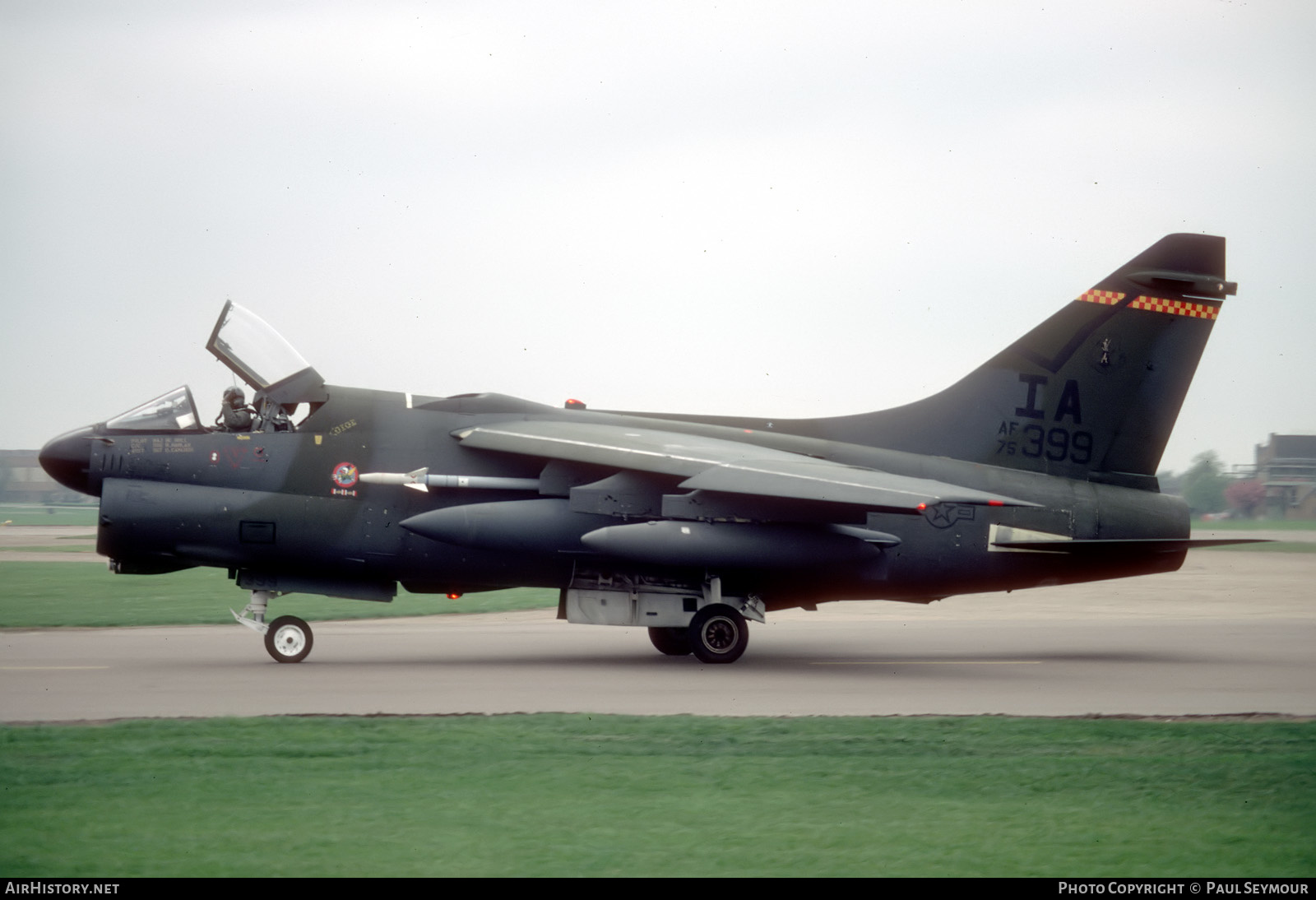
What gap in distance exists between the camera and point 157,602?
2138cm

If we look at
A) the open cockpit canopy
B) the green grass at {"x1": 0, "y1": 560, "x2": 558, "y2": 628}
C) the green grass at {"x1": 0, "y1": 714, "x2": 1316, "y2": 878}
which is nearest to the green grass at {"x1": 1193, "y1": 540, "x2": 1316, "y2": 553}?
the green grass at {"x1": 0, "y1": 560, "x2": 558, "y2": 628}

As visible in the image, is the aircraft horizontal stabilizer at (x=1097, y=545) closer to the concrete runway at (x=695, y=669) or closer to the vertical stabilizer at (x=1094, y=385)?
the vertical stabilizer at (x=1094, y=385)

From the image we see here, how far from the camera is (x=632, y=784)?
7348mm

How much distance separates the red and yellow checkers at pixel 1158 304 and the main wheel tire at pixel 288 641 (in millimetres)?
10314

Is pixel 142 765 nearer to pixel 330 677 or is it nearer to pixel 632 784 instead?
pixel 632 784

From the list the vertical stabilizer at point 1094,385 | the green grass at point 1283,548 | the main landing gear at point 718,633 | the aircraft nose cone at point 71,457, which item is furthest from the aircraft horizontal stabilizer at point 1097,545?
the green grass at point 1283,548

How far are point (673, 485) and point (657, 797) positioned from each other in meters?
7.34

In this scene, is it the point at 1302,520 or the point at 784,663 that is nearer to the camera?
the point at 784,663

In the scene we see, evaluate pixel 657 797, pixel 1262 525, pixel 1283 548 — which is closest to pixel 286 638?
pixel 657 797

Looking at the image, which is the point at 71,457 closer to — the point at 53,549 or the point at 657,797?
the point at 657,797

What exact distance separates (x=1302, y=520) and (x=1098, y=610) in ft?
53.2

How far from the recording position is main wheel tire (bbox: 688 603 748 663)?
46.7ft
